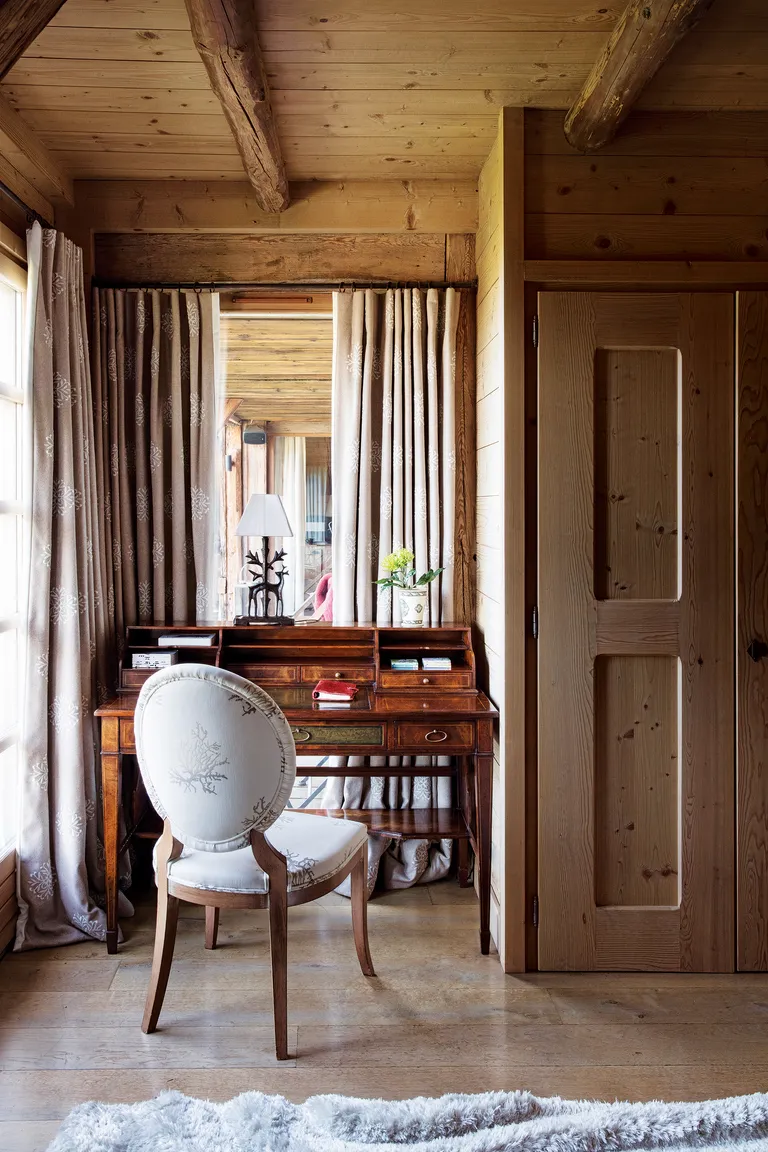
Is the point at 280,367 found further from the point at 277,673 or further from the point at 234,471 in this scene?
the point at 277,673

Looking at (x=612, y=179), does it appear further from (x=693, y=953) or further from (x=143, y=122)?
(x=693, y=953)

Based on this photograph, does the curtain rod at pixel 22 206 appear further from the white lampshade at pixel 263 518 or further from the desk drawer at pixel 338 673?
the desk drawer at pixel 338 673

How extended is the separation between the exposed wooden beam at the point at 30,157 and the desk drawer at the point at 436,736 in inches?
83.1

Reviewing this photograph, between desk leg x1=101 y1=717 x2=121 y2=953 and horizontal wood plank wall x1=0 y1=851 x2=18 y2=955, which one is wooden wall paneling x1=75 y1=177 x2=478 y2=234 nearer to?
desk leg x1=101 y1=717 x2=121 y2=953

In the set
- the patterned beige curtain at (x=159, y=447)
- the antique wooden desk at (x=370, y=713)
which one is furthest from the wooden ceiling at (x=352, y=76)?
the antique wooden desk at (x=370, y=713)

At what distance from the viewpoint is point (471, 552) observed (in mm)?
3262

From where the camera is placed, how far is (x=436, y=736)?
8.79 ft

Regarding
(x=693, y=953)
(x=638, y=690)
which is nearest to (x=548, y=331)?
(x=638, y=690)

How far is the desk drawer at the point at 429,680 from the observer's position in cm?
284

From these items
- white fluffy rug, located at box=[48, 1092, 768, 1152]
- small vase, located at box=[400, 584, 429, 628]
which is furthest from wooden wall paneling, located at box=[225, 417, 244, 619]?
white fluffy rug, located at box=[48, 1092, 768, 1152]

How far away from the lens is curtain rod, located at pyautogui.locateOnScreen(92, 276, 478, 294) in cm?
318

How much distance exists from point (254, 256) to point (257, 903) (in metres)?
2.26

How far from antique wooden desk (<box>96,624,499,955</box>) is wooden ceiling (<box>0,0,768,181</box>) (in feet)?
5.25

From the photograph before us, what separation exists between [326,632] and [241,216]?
1.53 meters
